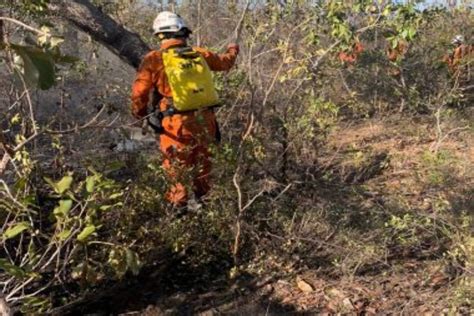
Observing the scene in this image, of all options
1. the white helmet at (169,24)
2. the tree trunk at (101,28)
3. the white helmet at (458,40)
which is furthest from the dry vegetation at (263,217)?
the white helmet at (458,40)

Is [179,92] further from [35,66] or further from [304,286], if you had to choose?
[35,66]

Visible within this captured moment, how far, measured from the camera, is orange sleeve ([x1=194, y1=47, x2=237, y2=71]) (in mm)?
3986

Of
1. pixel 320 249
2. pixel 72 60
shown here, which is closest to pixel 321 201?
pixel 320 249

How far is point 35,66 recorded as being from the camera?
0.98 metres

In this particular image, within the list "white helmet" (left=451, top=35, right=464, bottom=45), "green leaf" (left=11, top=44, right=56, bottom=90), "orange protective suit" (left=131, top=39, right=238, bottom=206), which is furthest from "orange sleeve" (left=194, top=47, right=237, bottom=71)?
"white helmet" (left=451, top=35, right=464, bottom=45)

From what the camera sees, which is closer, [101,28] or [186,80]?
[186,80]

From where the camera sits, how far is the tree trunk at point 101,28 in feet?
15.3

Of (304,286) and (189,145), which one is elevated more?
(189,145)

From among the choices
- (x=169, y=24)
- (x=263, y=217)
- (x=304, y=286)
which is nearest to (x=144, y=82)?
(x=169, y=24)

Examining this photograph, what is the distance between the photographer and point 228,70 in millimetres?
4105

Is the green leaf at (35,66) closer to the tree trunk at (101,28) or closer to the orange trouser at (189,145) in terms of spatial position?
the orange trouser at (189,145)

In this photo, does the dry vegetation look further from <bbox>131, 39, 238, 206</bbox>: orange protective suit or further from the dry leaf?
<bbox>131, 39, 238, 206</bbox>: orange protective suit

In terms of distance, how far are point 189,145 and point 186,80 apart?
44cm

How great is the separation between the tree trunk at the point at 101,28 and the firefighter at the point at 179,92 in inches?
40.1
